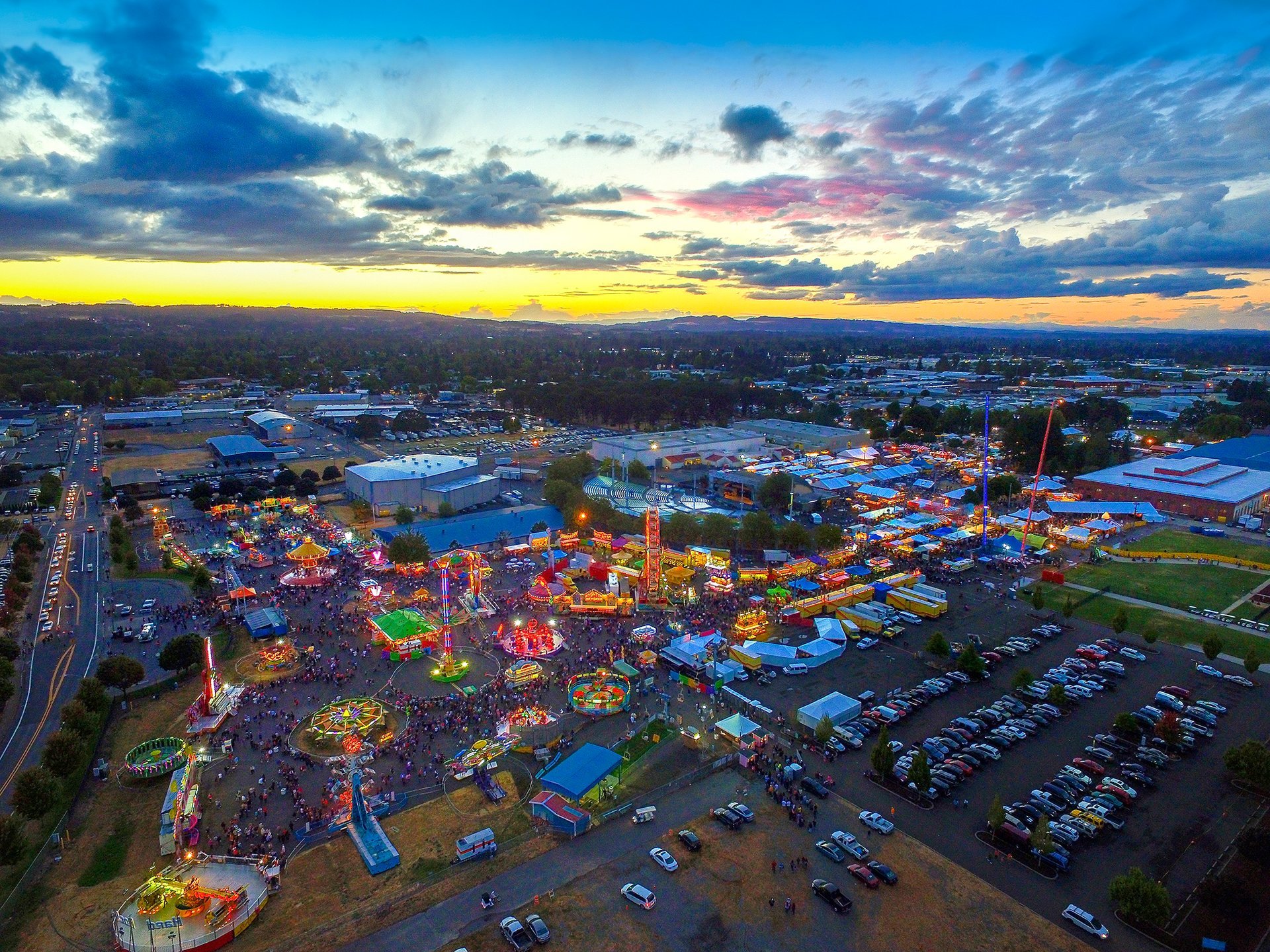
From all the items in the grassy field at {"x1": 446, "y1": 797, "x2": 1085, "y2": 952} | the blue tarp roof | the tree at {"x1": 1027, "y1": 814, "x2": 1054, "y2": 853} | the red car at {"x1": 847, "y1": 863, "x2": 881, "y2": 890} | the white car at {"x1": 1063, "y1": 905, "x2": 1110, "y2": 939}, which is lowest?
the grassy field at {"x1": 446, "y1": 797, "x2": 1085, "y2": 952}

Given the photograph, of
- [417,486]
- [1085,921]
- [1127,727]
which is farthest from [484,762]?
[417,486]

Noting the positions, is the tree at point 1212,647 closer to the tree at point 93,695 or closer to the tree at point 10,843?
the tree at point 10,843

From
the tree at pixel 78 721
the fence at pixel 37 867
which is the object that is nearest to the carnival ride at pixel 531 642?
the tree at pixel 78 721

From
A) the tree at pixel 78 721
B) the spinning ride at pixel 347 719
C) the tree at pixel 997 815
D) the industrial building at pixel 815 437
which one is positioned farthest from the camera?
the industrial building at pixel 815 437

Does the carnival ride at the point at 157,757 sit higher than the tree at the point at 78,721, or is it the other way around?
the tree at the point at 78,721

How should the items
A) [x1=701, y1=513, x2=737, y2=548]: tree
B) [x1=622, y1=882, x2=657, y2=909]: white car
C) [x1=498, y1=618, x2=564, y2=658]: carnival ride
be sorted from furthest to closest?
1. [x1=701, y1=513, x2=737, y2=548]: tree
2. [x1=498, y1=618, x2=564, y2=658]: carnival ride
3. [x1=622, y1=882, x2=657, y2=909]: white car

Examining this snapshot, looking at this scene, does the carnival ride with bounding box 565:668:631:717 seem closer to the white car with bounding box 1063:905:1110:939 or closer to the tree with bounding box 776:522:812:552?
the white car with bounding box 1063:905:1110:939

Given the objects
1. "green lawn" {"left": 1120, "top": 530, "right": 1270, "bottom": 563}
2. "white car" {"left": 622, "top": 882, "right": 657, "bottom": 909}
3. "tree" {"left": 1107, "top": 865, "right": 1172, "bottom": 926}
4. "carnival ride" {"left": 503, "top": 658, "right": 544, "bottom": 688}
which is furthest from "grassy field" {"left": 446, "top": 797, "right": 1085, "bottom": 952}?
"green lawn" {"left": 1120, "top": 530, "right": 1270, "bottom": 563}
